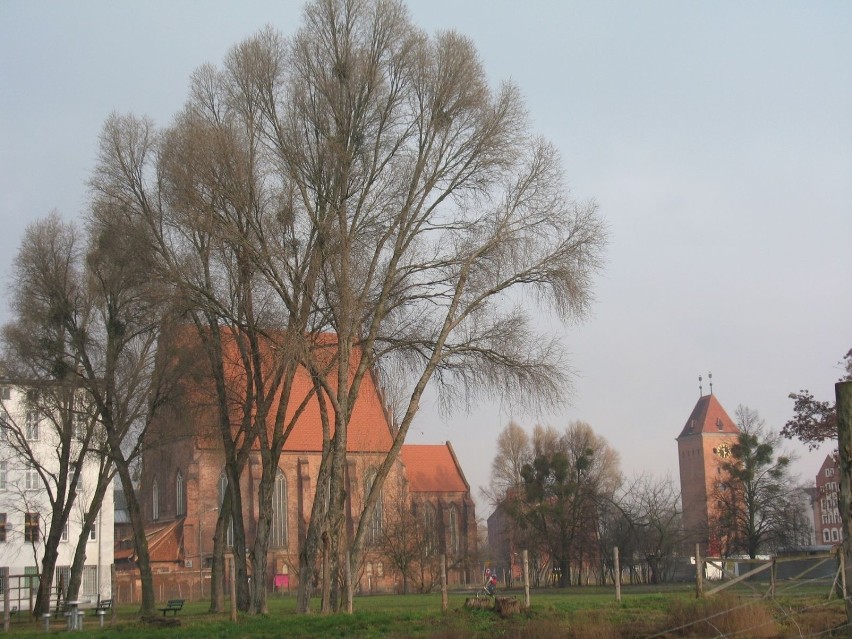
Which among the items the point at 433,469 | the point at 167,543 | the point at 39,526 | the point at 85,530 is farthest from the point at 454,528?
the point at 85,530

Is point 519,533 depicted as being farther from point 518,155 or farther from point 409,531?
point 518,155

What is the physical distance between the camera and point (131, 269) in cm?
2683

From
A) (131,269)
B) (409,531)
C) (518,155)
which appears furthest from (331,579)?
(409,531)

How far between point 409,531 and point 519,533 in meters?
12.6

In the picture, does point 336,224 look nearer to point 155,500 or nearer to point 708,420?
point 155,500

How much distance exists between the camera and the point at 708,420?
127812mm

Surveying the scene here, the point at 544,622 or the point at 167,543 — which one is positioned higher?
the point at 544,622

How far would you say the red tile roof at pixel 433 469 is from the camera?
8000 centimetres

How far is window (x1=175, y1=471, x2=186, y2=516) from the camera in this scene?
67562 millimetres

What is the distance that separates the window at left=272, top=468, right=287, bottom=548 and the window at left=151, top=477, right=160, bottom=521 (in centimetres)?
961

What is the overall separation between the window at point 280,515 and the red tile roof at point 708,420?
243 ft

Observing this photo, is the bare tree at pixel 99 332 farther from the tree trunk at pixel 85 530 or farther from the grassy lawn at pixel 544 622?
the grassy lawn at pixel 544 622

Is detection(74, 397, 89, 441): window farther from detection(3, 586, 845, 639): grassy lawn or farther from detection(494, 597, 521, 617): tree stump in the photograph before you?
detection(494, 597, 521, 617): tree stump

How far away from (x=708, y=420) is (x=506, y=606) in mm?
113363
